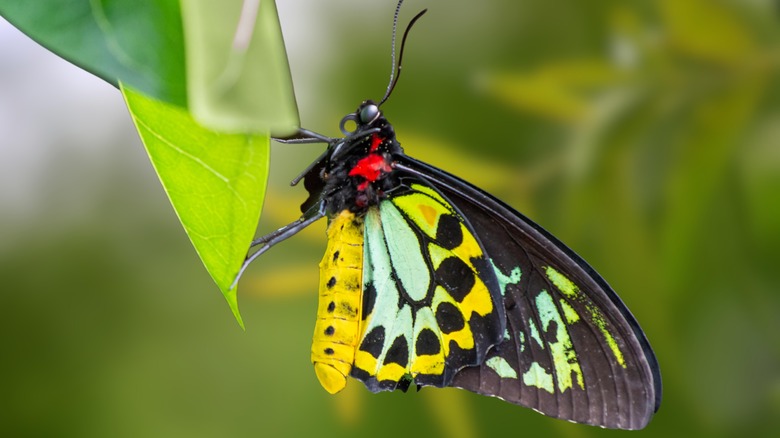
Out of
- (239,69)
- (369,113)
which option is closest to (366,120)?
(369,113)

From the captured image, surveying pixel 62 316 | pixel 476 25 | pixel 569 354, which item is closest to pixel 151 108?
pixel 569 354

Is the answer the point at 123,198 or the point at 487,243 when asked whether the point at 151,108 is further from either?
the point at 123,198

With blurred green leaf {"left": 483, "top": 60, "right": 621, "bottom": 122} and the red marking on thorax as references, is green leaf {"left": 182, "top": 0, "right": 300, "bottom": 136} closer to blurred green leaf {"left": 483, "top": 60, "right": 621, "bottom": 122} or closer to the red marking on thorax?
the red marking on thorax

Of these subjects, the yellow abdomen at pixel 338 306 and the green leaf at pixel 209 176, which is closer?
the green leaf at pixel 209 176

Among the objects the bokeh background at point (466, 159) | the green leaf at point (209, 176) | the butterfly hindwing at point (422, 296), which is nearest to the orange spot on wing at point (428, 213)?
the butterfly hindwing at point (422, 296)

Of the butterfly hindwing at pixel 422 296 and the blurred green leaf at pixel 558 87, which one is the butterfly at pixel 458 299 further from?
the blurred green leaf at pixel 558 87

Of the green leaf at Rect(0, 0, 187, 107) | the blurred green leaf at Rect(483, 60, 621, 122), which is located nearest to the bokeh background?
the blurred green leaf at Rect(483, 60, 621, 122)

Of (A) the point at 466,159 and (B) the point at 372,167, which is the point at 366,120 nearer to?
(B) the point at 372,167
